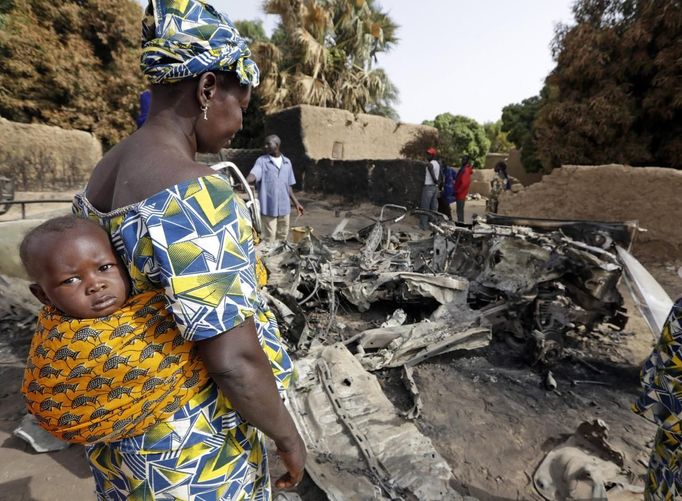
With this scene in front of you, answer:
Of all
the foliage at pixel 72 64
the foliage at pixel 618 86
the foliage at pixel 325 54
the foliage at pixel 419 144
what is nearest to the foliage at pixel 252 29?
the foliage at pixel 325 54

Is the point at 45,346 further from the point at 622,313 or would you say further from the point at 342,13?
the point at 342,13

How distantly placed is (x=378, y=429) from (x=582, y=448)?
4.87 ft

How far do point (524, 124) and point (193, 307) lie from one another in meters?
19.2

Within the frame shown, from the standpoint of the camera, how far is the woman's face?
39.5 inches

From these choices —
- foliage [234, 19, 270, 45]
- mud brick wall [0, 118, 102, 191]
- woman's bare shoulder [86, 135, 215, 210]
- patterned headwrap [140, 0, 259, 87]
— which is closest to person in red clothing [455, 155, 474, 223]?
patterned headwrap [140, 0, 259, 87]

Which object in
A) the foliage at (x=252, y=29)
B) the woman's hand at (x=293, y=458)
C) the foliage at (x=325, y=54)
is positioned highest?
the foliage at (x=252, y=29)

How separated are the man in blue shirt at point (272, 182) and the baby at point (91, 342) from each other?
521 cm

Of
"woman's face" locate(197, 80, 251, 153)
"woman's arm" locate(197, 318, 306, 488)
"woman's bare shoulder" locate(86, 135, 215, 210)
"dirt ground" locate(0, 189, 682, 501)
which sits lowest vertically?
"dirt ground" locate(0, 189, 682, 501)

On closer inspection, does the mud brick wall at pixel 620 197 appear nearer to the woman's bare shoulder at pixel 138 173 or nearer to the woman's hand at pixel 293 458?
the woman's hand at pixel 293 458

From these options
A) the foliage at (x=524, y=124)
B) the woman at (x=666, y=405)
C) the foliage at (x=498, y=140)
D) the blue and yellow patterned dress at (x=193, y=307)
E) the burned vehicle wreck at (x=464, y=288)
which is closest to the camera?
the blue and yellow patterned dress at (x=193, y=307)

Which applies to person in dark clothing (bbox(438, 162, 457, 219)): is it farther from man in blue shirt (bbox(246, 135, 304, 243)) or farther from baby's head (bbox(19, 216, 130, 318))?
baby's head (bbox(19, 216, 130, 318))

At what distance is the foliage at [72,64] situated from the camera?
11.9 metres

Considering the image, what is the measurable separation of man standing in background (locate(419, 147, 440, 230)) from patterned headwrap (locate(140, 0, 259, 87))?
7942 millimetres

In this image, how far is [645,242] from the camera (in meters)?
6.82
